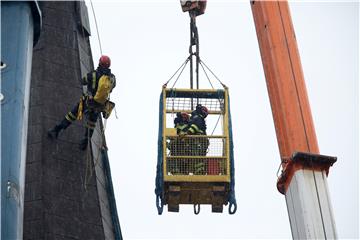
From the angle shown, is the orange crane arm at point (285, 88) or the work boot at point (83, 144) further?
the work boot at point (83, 144)

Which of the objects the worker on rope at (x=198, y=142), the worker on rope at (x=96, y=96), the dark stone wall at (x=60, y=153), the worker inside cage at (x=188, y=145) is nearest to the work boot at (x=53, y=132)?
the dark stone wall at (x=60, y=153)

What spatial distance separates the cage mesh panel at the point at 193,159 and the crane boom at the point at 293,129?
217 cm

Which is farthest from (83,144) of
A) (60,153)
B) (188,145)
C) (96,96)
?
(188,145)

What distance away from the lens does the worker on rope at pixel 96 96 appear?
24.6 meters

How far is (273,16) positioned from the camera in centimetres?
2294

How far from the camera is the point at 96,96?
24.8 meters

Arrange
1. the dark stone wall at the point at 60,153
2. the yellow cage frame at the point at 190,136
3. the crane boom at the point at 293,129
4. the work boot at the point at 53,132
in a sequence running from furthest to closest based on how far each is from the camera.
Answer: the work boot at the point at 53,132, the dark stone wall at the point at 60,153, the yellow cage frame at the point at 190,136, the crane boom at the point at 293,129

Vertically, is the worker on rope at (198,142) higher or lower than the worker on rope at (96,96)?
lower

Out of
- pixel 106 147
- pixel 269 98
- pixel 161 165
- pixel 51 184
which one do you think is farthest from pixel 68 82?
pixel 269 98

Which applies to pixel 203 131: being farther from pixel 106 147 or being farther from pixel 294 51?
pixel 106 147

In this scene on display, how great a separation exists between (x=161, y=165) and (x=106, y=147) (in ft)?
16.1

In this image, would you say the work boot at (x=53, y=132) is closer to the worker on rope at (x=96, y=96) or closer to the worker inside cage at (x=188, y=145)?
the worker on rope at (x=96, y=96)

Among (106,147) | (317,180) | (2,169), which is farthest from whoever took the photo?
(106,147)

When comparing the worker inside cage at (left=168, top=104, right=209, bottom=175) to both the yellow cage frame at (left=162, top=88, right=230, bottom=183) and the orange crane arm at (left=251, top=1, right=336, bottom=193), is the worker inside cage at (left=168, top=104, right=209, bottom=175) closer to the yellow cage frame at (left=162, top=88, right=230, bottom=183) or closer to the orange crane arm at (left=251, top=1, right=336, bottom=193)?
the yellow cage frame at (left=162, top=88, right=230, bottom=183)
